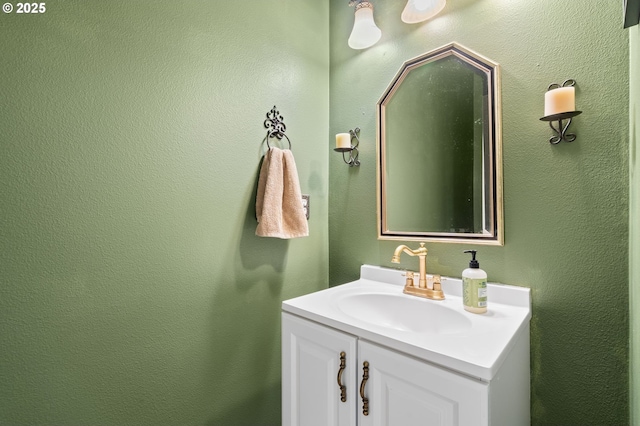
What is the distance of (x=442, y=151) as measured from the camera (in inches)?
46.1

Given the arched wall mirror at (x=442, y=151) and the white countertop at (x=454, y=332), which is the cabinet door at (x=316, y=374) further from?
the arched wall mirror at (x=442, y=151)

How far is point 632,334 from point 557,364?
0.75ft

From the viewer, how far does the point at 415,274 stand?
45.9 inches

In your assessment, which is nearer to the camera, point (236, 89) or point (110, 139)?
point (110, 139)

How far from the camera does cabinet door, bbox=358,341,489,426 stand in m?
0.60

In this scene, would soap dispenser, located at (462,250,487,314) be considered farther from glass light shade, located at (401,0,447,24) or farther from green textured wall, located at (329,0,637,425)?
glass light shade, located at (401,0,447,24)

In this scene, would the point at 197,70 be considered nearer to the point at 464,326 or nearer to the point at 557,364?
the point at 464,326

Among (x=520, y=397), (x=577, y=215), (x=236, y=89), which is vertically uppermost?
(x=236, y=89)

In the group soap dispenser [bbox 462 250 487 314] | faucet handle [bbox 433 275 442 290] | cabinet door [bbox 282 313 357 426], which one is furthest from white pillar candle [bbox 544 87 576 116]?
cabinet door [bbox 282 313 357 426]

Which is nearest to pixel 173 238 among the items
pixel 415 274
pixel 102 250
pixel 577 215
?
pixel 102 250

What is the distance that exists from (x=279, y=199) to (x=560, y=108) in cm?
98

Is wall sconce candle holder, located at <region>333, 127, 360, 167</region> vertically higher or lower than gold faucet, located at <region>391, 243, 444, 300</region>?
higher

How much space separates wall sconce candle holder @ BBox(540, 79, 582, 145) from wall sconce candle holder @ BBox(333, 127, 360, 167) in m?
0.73

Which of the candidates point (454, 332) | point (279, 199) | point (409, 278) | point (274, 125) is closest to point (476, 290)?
point (454, 332)
